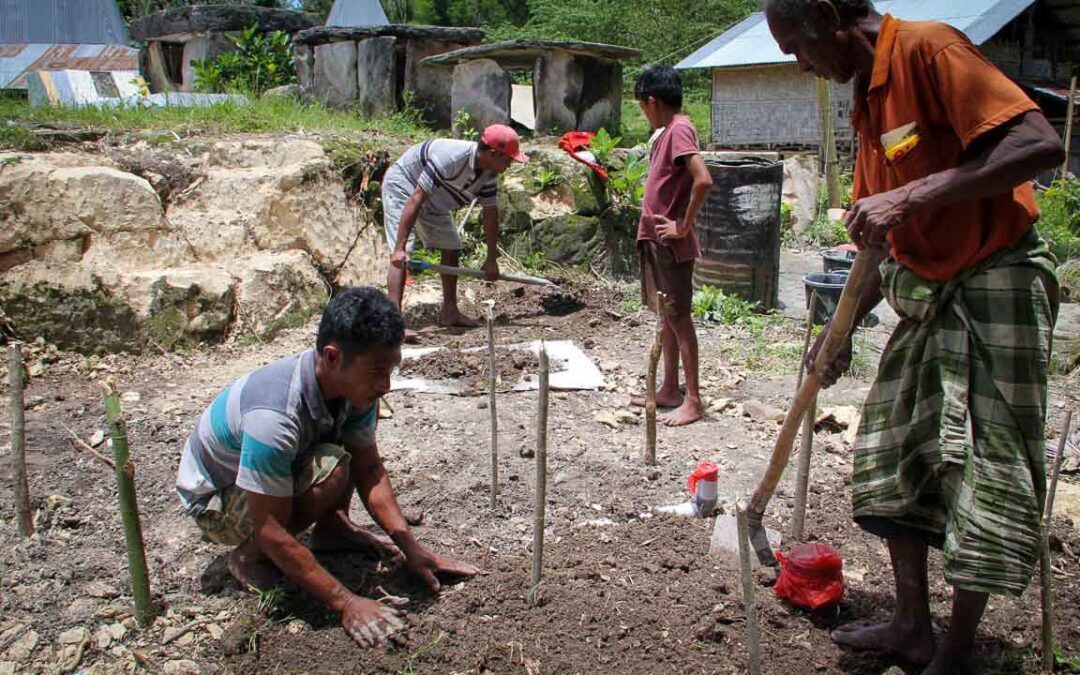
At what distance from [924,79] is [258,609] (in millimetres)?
2269

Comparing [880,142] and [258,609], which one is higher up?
[880,142]

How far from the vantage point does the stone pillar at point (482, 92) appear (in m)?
8.58

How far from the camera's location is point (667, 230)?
12.9 ft

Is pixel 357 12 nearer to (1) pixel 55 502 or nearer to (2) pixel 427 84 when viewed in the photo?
(2) pixel 427 84

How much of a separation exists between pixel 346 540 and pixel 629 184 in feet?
17.4

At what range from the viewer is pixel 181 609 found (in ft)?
8.29

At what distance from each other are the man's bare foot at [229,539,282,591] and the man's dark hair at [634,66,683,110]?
2.65 m

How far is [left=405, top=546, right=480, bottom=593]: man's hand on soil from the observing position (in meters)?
2.51

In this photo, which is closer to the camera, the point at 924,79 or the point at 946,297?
the point at 924,79

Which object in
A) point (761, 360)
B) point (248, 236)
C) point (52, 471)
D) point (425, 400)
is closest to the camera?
point (52, 471)

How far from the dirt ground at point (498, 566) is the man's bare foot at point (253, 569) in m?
0.05

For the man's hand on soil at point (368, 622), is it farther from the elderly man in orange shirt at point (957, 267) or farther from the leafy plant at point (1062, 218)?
the leafy plant at point (1062, 218)

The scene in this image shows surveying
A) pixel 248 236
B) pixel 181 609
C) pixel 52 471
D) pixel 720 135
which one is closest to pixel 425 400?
pixel 52 471

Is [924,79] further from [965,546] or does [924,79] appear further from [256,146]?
[256,146]
